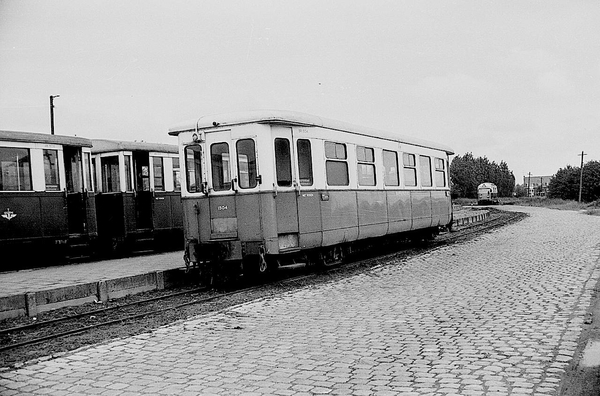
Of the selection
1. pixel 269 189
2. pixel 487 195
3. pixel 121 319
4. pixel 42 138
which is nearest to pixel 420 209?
pixel 269 189

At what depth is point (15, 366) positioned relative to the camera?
19.3 feet

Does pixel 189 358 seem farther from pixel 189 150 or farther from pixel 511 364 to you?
pixel 189 150

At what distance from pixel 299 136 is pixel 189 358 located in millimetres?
5999

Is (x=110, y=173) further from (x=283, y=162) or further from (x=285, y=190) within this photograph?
(x=285, y=190)

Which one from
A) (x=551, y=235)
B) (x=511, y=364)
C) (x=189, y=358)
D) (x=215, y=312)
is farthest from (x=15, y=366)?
(x=551, y=235)

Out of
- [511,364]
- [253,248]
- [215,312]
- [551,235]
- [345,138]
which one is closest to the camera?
[511,364]

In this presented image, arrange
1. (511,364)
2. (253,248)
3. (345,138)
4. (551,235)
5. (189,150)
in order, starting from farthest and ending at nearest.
Answer: 1. (551,235)
2. (345,138)
3. (189,150)
4. (253,248)
5. (511,364)

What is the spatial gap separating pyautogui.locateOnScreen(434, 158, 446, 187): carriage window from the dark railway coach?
10.2 meters

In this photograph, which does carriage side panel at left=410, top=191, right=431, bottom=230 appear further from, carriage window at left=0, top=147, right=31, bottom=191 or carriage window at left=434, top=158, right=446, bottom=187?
carriage window at left=0, top=147, right=31, bottom=191

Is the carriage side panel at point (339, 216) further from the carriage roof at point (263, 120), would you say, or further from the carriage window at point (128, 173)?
the carriage window at point (128, 173)

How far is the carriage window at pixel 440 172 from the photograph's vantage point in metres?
18.8

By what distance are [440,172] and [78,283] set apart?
1240 cm

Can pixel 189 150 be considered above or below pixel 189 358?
above

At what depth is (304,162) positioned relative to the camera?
11.3m
